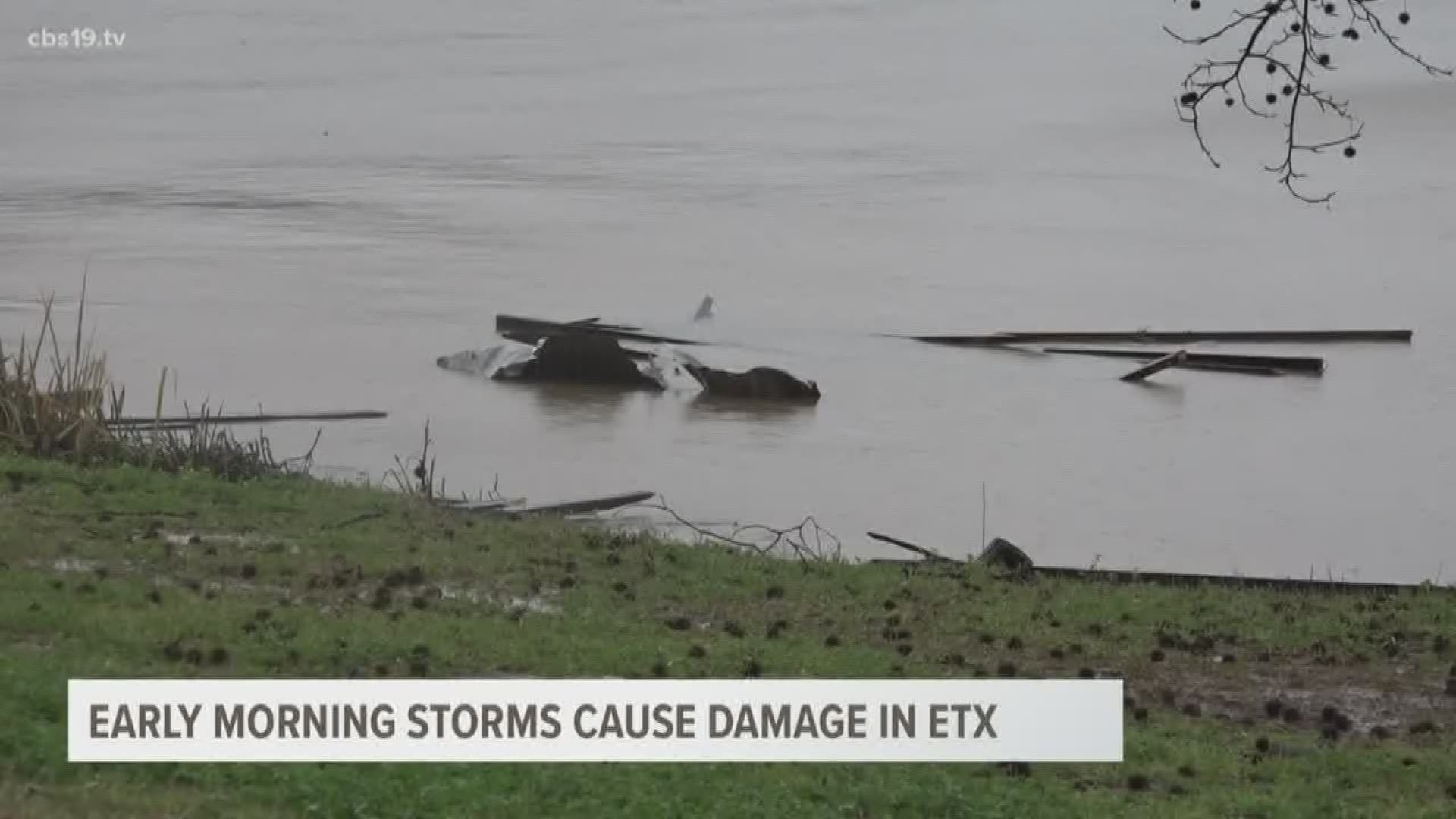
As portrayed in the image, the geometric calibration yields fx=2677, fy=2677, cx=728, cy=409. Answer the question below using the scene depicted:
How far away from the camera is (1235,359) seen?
25562mm

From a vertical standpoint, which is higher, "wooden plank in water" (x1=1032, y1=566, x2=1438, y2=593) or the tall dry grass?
the tall dry grass

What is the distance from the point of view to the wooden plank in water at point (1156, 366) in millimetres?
24828

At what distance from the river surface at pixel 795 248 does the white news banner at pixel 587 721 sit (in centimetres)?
816

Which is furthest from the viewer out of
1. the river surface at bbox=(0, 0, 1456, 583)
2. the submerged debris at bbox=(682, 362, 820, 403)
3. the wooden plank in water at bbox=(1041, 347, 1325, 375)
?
the wooden plank in water at bbox=(1041, 347, 1325, 375)

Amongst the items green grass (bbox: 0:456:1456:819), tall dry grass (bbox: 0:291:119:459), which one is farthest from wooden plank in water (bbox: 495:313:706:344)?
green grass (bbox: 0:456:1456:819)

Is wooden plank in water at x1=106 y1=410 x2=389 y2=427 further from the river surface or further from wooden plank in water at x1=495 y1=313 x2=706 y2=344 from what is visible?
wooden plank in water at x1=495 y1=313 x2=706 y2=344

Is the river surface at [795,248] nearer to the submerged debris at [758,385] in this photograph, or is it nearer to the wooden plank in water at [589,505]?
the submerged debris at [758,385]

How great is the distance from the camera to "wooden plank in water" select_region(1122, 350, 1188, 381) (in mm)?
24828

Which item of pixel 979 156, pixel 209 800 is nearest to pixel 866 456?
pixel 209 800

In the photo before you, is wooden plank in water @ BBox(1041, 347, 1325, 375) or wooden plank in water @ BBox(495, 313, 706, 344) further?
wooden plank in water @ BBox(1041, 347, 1325, 375)

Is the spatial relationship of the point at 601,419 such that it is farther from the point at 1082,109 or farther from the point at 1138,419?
the point at 1082,109

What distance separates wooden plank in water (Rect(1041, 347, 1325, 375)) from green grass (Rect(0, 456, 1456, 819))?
11.8 m

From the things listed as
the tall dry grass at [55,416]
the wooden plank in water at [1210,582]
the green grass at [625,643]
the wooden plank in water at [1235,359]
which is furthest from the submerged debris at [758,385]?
the wooden plank in water at [1210,582]

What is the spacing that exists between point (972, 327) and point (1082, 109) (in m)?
14.4
